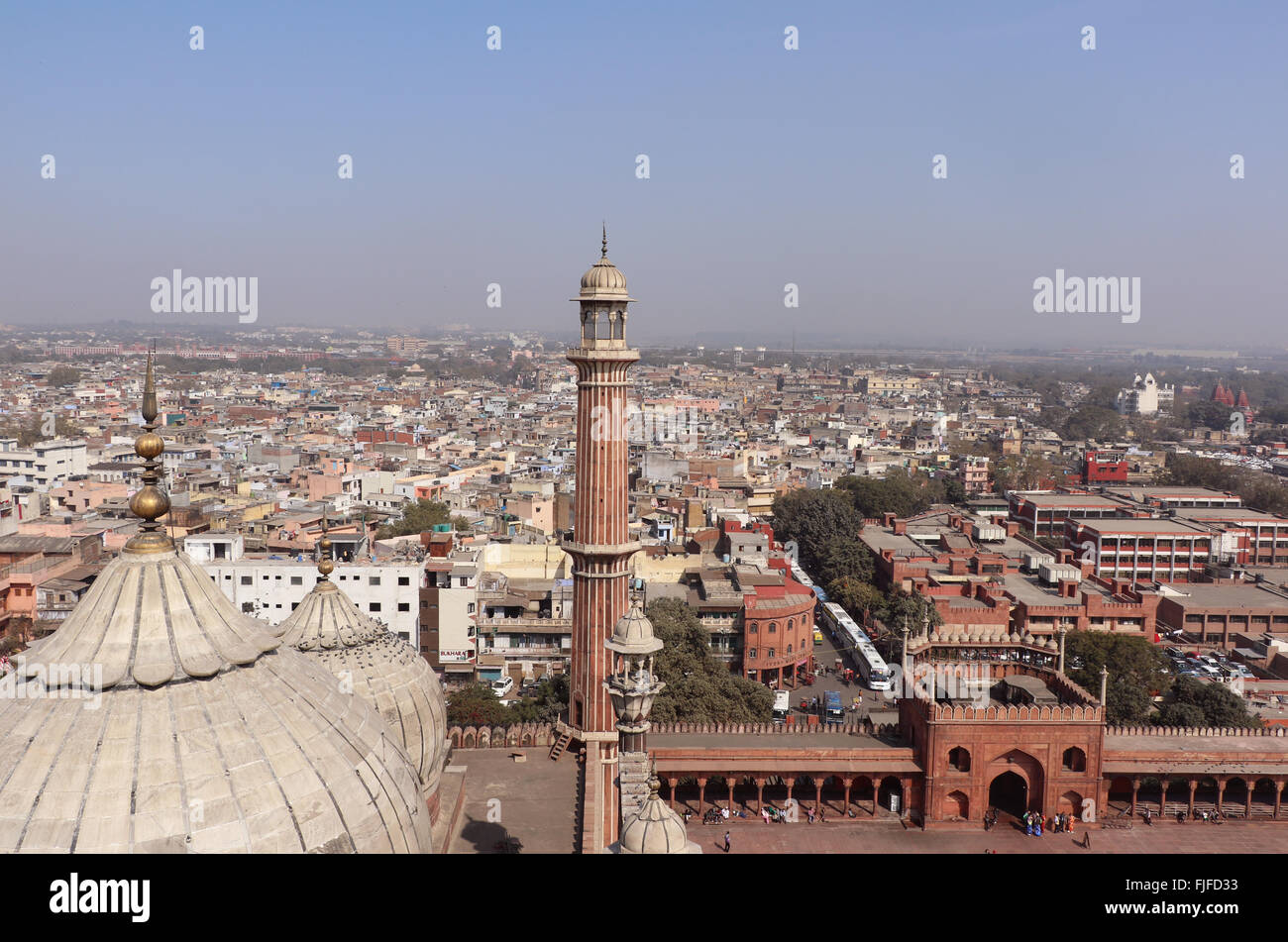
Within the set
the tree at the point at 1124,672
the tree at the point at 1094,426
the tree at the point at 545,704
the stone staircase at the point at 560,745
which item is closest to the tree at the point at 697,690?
the tree at the point at 545,704

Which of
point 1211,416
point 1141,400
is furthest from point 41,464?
point 1141,400

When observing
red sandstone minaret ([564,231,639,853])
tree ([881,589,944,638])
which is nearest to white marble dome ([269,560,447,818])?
red sandstone minaret ([564,231,639,853])

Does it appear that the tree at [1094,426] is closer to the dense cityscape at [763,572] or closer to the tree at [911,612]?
the dense cityscape at [763,572]

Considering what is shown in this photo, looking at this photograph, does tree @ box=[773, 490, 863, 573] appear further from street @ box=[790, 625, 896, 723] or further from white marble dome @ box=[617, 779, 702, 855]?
white marble dome @ box=[617, 779, 702, 855]

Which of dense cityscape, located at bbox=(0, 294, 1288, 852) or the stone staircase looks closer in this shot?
the stone staircase
